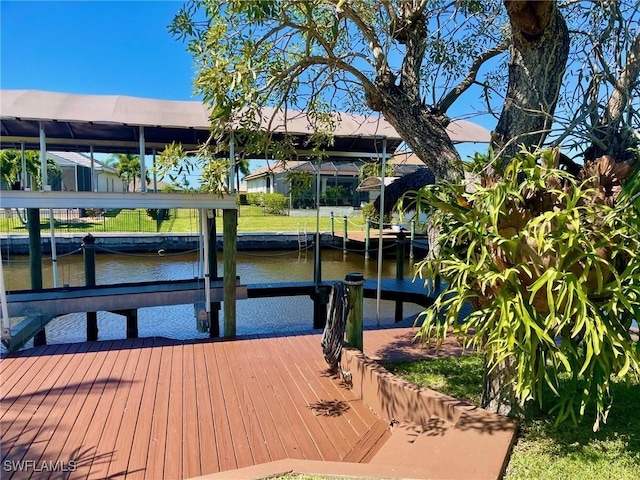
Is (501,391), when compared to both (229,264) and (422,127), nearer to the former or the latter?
(422,127)

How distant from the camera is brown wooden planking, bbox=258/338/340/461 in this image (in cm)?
282

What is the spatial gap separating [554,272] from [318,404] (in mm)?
2123

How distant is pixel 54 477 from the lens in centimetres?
245

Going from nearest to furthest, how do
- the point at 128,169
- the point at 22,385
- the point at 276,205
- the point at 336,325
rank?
the point at 22,385
the point at 336,325
the point at 128,169
the point at 276,205

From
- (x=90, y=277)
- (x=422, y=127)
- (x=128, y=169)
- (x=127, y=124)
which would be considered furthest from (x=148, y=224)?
(x=422, y=127)

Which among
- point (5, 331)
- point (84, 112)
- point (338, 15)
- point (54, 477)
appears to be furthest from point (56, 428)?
point (338, 15)

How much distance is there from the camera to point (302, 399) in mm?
3525

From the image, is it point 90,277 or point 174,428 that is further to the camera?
point 90,277

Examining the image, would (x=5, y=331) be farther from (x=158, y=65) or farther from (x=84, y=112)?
(x=158, y=65)

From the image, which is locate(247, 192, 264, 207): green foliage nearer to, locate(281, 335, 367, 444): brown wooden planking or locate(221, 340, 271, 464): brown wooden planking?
locate(281, 335, 367, 444): brown wooden planking

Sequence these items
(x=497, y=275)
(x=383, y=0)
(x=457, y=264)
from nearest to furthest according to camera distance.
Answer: (x=497, y=275), (x=457, y=264), (x=383, y=0)

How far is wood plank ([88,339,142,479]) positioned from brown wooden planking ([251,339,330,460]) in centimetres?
113

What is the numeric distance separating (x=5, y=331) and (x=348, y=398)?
376 centimetres

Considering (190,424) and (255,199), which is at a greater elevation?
(255,199)
